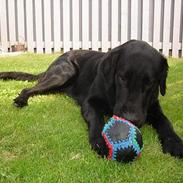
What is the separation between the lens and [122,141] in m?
2.94

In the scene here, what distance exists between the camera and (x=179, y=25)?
8609 mm

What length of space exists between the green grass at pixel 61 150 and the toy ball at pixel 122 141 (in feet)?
0.21

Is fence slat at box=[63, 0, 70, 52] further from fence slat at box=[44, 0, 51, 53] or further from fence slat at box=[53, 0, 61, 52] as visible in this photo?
fence slat at box=[44, 0, 51, 53]

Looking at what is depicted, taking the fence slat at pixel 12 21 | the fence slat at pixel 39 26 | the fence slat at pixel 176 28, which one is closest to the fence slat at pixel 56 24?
the fence slat at pixel 39 26

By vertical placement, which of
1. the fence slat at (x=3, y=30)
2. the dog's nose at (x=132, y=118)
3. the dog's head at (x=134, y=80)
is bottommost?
the fence slat at (x=3, y=30)

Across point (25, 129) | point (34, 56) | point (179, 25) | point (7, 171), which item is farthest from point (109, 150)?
point (179, 25)

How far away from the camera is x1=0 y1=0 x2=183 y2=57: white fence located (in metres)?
8.75

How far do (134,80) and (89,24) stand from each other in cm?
567

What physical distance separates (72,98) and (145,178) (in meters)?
2.05

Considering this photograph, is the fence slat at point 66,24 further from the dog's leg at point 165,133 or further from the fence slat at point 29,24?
the dog's leg at point 165,133

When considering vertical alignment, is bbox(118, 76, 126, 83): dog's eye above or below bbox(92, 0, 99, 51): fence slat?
above

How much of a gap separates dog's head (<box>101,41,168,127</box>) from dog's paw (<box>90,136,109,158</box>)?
273mm

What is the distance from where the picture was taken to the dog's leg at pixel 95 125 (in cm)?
317

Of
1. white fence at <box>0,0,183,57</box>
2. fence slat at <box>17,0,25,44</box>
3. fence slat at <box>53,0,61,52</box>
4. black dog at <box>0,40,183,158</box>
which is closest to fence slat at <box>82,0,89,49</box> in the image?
white fence at <box>0,0,183,57</box>
